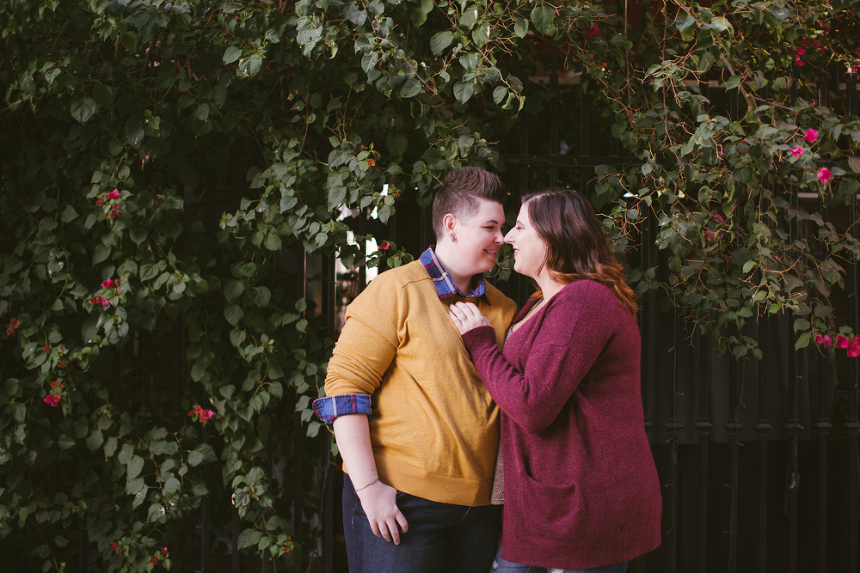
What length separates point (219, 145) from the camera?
240 cm

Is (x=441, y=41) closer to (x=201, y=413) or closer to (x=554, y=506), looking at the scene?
(x=554, y=506)

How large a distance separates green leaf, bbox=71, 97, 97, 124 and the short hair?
4.42 ft

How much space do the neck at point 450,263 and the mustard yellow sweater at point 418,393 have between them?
127 millimetres

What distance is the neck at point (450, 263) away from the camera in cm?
169

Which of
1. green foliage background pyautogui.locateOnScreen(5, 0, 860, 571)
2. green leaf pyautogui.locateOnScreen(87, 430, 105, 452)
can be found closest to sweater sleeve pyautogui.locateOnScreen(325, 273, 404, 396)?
green foliage background pyautogui.locateOnScreen(5, 0, 860, 571)

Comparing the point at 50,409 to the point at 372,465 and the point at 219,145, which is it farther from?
the point at 372,465

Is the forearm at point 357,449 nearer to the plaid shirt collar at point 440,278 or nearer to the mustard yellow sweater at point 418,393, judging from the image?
the mustard yellow sweater at point 418,393

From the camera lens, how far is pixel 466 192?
5.51 ft

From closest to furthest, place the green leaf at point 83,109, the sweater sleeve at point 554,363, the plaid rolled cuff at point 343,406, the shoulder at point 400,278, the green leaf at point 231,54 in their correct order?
1. the sweater sleeve at point 554,363
2. the plaid rolled cuff at point 343,406
3. the shoulder at point 400,278
4. the green leaf at point 231,54
5. the green leaf at point 83,109

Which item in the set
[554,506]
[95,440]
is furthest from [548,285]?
[95,440]

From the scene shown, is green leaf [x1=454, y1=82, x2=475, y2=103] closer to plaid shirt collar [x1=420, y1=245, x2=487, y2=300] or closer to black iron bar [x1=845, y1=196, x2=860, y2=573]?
plaid shirt collar [x1=420, y1=245, x2=487, y2=300]

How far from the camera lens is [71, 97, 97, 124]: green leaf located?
2102 mm

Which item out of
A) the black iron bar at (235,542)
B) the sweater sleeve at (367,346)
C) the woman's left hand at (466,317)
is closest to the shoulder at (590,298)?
the woman's left hand at (466,317)

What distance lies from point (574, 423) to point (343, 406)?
0.59 meters
